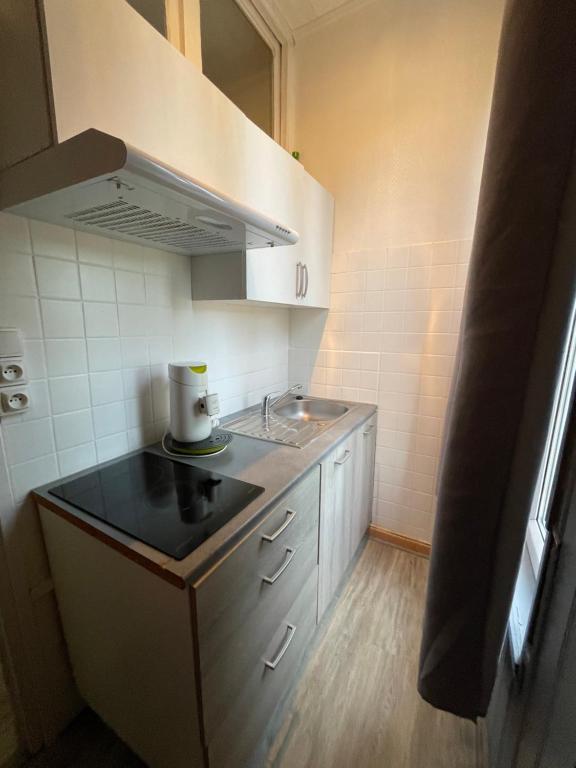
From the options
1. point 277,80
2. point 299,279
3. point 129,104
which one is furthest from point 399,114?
point 129,104

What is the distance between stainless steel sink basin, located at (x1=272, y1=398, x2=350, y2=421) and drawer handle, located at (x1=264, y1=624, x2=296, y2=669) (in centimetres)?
103

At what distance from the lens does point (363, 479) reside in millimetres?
1726

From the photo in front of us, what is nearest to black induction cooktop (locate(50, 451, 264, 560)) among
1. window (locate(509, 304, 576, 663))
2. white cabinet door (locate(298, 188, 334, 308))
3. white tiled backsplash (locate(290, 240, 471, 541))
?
window (locate(509, 304, 576, 663))

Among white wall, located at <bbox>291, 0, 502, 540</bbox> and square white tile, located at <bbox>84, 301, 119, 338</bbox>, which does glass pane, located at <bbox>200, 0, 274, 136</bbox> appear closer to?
white wall, located at <bbox>291, 0, 502, 540</bbox>

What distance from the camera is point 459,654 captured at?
0.69 meters

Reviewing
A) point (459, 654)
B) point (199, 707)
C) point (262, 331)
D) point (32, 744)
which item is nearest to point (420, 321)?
point (262, 331)

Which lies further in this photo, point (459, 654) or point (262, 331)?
point (262, 331)

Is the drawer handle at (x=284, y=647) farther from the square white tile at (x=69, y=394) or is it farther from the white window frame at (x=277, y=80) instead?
the white window frame at (x=277, y=80)

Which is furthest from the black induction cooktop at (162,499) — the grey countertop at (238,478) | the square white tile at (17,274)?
the square white tile at (17,274)

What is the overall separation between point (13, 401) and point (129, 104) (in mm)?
793

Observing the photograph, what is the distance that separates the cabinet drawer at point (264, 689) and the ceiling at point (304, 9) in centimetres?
264

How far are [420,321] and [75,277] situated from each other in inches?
60.2

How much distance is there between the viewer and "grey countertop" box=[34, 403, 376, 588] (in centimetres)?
66

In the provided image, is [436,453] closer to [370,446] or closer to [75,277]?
[370,446]
